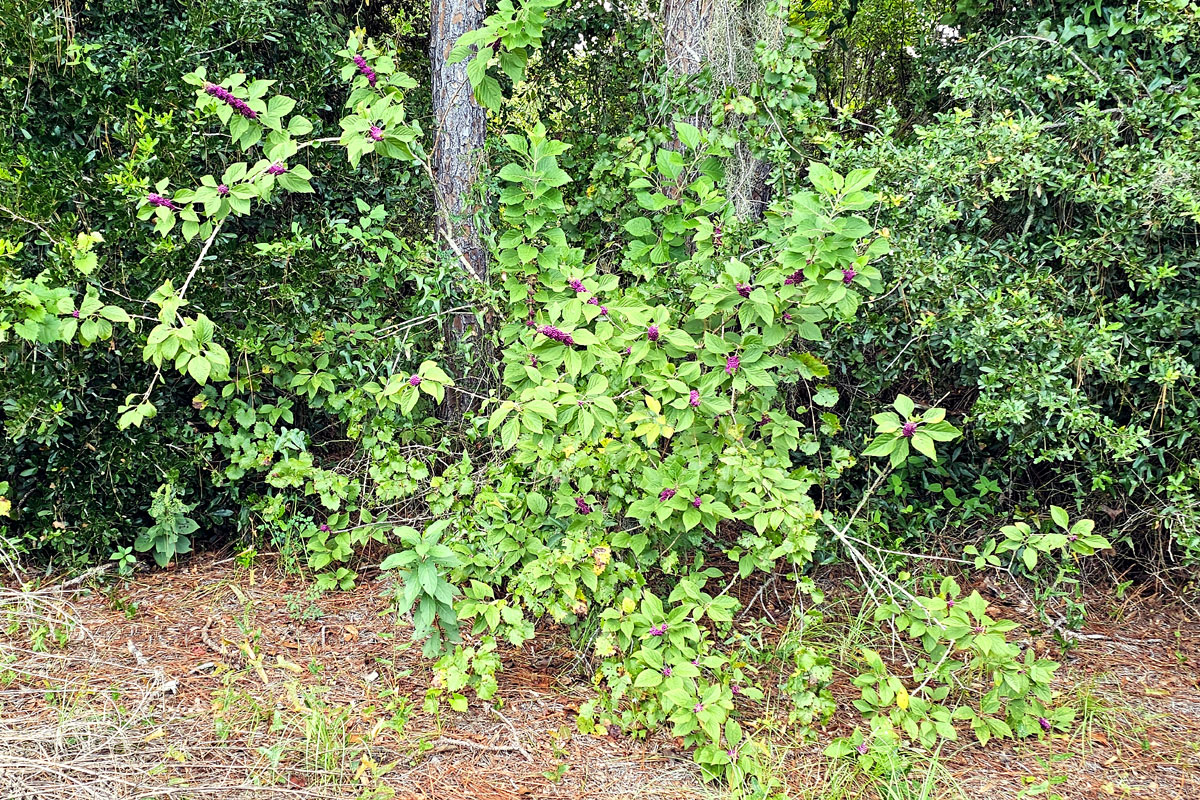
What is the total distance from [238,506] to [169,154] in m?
1.44

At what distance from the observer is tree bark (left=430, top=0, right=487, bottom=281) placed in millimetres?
3311

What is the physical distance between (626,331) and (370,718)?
1373mm

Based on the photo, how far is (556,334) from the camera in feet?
7.55

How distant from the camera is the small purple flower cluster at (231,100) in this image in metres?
2.32

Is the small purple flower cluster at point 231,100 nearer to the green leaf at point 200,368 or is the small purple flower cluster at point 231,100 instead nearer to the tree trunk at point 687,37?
the green leaf at point 200,368

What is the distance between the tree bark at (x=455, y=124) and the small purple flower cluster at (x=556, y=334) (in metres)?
1.08

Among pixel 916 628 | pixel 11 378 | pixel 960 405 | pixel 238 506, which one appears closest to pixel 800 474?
pixel 916 628

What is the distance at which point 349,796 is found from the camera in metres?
2.12

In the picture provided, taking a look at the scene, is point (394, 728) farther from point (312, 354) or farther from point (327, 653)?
point (312, 354)

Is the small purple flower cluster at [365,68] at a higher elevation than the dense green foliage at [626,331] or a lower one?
Result: higher

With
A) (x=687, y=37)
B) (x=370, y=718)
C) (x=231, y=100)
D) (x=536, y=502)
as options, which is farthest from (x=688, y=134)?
(x=370, y=718)

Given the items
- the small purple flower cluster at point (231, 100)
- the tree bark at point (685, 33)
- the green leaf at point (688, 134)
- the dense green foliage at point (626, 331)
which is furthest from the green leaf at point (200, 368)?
the tree bark at point (685, 33)

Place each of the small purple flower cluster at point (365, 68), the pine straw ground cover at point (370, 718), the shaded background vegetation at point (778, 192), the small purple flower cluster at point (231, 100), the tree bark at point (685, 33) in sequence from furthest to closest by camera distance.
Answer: the tree bark at point (685, 33)
the shaded background vegetation at point (778, 192)
the small purple flower cluster at point (365, 68)
the small purple flower cluster at point (231, 100)
the pine straw ground cover at point (370, 718)

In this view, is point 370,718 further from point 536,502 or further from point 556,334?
point 556,334
